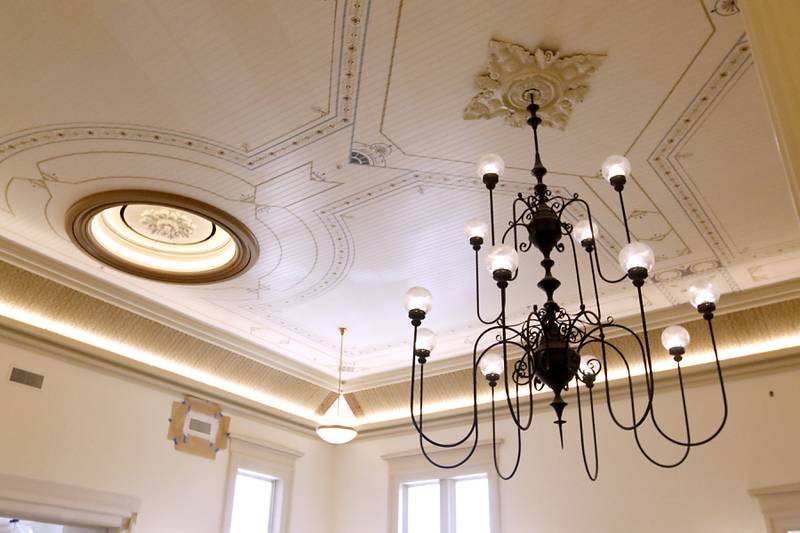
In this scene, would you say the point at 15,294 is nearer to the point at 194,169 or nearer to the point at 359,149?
the point at 194,169

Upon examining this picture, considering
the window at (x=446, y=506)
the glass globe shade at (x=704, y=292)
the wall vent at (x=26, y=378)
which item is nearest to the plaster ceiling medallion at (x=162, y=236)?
the wall vent at (x=26, y=378)

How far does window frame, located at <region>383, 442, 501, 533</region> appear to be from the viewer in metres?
6.76

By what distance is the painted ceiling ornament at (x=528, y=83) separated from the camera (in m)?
3.43

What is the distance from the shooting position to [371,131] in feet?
13.1

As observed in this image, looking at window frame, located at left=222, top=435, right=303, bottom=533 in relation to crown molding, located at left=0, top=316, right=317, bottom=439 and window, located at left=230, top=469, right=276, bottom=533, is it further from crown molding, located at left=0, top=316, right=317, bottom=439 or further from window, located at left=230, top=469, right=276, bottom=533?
crown molding, located at left=0, top=316, right=317, bottom=439

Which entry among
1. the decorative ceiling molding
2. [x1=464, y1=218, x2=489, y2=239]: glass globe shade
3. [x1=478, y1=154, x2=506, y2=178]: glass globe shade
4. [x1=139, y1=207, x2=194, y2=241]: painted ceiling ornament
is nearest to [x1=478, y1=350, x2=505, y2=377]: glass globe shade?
[x1=464, y1=218, x2=489, y2=239]: glass globe shade

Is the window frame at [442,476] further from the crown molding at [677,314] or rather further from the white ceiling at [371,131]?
the white ceiling at [371,131]

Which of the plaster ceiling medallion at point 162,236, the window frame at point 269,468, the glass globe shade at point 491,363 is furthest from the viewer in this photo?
the window frame at point 269,468

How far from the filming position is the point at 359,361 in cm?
755

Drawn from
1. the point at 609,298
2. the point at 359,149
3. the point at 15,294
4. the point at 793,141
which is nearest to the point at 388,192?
the point at 359,149

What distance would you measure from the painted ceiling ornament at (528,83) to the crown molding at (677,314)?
2.90 m

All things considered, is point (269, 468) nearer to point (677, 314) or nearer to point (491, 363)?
point (491, 363)

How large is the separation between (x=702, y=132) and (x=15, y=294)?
5.11 m

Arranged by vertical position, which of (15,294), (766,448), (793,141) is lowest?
(793,141)
